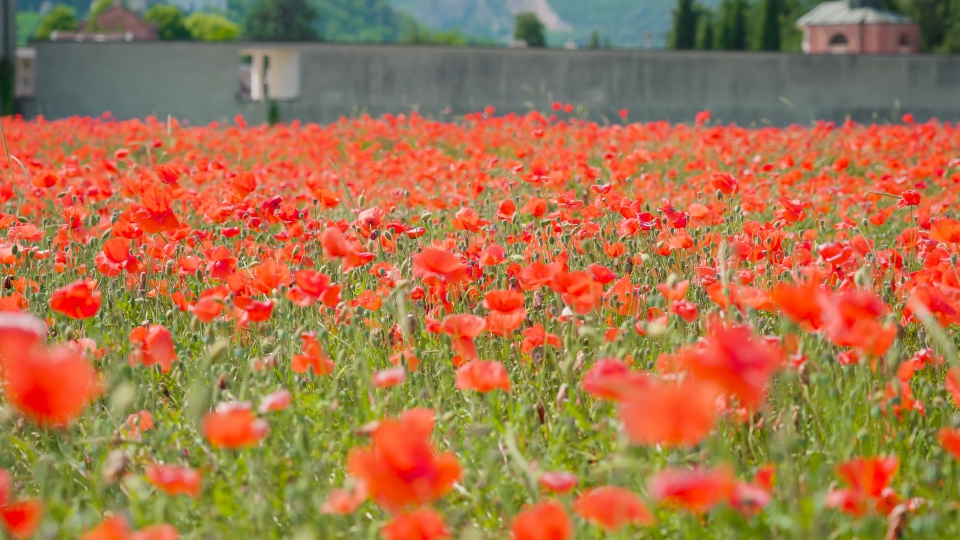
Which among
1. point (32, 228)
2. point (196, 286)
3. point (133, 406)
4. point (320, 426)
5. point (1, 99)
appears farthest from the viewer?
point (1, 99)

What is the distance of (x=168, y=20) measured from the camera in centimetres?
9594

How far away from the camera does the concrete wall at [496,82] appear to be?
1977 centimetres

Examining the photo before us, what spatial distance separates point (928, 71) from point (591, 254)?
20.6m

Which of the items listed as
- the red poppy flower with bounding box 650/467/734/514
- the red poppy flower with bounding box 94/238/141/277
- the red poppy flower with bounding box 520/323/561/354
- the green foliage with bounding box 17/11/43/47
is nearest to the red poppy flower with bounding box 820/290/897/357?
the red poppy flower with bounding box 650/467/734/514

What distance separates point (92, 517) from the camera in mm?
1836

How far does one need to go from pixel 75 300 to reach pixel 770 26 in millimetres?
56516

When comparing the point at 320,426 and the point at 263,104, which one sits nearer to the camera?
the point at 320,426

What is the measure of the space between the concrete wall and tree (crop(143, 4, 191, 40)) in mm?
78766

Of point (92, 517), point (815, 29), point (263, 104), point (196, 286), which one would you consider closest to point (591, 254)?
point (196, 286)

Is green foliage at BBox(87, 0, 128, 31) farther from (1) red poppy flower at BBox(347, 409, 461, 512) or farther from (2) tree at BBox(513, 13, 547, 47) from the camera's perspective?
(1) red poppy flower at BBox(347, 409, 461, 512)

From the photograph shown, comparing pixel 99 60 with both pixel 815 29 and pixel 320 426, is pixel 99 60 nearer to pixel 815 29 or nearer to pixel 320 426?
pixel 320 426

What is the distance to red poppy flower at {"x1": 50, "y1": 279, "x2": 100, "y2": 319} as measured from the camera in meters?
2.02

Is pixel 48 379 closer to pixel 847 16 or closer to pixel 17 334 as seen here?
pixel 17 334

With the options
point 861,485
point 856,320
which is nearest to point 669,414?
point 861,485
